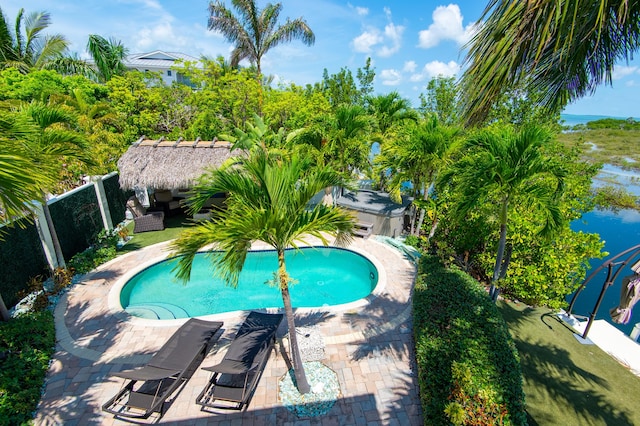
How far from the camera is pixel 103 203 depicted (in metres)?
13.1

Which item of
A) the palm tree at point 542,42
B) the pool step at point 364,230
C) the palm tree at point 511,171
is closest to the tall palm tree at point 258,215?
the palm tree at point 542,42

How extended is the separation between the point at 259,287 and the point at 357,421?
613cm

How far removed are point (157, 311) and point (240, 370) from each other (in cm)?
495

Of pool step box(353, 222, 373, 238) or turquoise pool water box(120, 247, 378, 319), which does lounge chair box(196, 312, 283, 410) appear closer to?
turquoise pool water box(120, 247, 378, 319)

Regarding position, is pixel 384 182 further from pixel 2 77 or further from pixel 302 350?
pixel 2 77

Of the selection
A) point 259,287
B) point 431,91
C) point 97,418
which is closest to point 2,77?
point 259,287

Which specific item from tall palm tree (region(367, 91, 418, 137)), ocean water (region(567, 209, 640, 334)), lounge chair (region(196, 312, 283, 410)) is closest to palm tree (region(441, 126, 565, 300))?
ocean water (region(567, 209, 640, 334))

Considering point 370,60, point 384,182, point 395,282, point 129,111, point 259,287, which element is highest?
point 370,60

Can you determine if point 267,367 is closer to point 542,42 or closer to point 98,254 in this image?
point 542,42

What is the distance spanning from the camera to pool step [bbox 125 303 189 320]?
29.3 ft

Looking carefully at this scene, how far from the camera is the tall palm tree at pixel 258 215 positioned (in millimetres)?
4523

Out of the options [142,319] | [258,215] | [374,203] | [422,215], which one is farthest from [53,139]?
[422,215]

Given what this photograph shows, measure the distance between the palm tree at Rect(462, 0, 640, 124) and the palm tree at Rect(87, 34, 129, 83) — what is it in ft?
113

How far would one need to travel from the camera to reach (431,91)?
76.4ft
